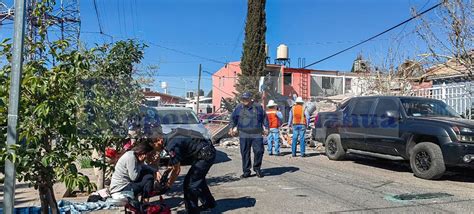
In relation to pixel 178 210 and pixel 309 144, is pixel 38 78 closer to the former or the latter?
pixel 178 210

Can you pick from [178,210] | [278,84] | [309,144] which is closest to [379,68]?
[309,144]

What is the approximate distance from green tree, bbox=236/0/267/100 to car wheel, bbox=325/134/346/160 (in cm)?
2036

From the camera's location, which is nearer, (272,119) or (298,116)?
(298,116)

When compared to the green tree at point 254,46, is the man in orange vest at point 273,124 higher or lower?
lower

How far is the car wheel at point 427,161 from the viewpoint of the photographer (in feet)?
27.2

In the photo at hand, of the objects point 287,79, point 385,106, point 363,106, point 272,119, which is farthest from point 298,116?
point 287,79

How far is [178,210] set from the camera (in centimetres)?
616

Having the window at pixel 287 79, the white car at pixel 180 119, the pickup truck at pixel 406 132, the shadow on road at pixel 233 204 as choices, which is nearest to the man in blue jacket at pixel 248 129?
the shadow on road at pixel 233 204

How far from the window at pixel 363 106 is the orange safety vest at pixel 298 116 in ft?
5.82

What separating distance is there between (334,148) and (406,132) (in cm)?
290

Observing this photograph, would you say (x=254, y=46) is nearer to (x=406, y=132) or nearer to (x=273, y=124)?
(x=273, y=124)

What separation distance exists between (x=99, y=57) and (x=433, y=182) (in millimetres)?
6515

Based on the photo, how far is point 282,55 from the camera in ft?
127

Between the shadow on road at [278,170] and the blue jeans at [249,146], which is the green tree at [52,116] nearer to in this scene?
the blue jeans at [249,146]
